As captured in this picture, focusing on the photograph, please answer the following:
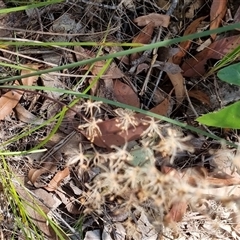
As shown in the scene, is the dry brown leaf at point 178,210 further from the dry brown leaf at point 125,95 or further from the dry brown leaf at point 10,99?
the dry brown leaf at point 10,99

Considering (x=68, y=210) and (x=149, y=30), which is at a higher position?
(x=149, y=30)

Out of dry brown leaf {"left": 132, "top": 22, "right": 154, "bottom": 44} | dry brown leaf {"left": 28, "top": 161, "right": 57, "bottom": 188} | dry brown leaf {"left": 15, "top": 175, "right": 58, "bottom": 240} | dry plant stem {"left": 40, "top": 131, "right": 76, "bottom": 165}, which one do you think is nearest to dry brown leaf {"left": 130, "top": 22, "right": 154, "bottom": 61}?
dry brown leaf {"left": 132, "top": 22, "right": 154, "bottom": 44}

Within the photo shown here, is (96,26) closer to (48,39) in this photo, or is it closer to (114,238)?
(48,39)

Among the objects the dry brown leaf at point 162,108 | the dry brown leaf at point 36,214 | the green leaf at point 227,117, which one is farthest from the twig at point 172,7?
the dry brown leaf at point 36,214

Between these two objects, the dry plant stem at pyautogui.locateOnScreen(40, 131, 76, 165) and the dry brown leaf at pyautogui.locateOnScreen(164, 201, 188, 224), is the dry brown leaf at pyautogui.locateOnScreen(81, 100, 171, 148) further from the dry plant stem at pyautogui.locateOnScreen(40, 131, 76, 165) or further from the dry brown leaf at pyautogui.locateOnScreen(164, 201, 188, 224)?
the dry brown leaf at pyautogui.locateOnScreen(164, 201, 188, 224)

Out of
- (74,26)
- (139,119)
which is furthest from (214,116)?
(74,26)

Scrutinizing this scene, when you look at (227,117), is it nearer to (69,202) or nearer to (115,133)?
(115,133)
